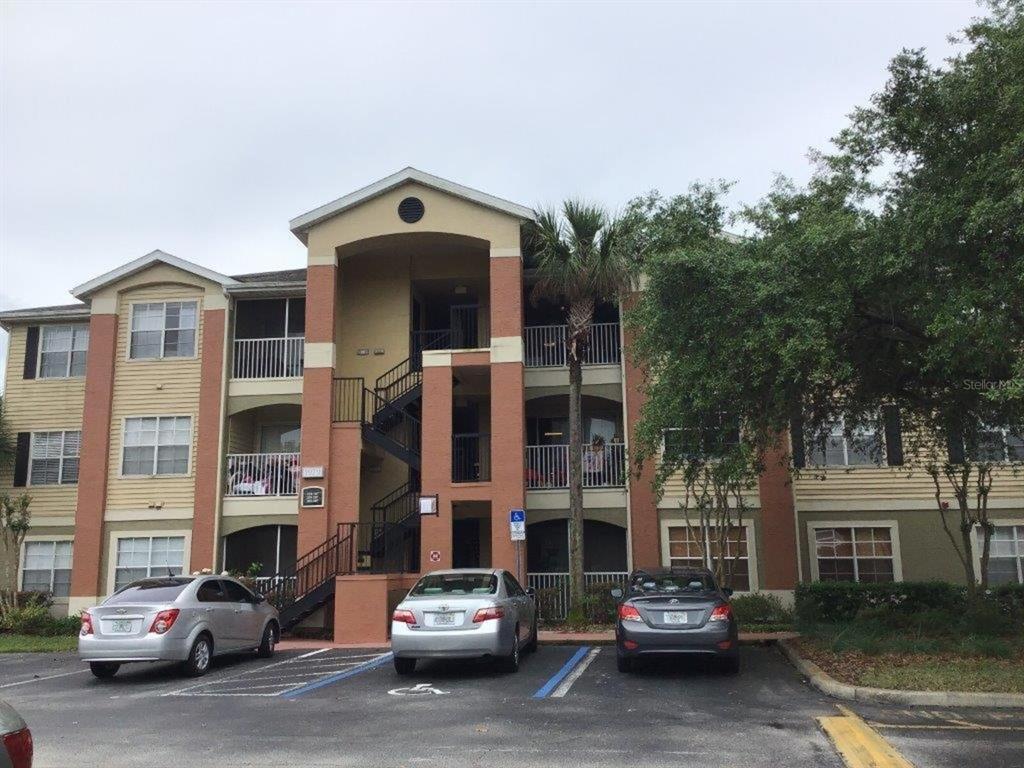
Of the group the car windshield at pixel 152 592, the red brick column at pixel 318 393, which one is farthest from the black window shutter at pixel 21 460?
the car windshield at pixel 152 592

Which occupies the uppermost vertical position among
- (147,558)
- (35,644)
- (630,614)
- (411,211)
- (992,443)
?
(411,211)

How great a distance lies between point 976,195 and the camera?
34.1 feet

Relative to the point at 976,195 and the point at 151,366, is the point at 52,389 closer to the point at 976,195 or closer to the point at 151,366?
the point at 151,366

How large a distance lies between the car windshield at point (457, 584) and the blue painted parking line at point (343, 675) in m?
1.54

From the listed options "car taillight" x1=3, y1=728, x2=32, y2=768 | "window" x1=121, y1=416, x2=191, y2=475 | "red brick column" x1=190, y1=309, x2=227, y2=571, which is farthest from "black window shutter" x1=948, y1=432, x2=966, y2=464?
"window" x1=121, y1=416, x2=191, y2=475

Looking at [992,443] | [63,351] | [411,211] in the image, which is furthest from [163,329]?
[992,443]

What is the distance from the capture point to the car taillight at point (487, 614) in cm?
1207

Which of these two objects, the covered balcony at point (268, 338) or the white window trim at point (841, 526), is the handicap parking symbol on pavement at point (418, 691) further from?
the covered balcony at point (268, 338)

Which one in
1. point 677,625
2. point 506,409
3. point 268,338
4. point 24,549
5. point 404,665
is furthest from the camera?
point 268,338

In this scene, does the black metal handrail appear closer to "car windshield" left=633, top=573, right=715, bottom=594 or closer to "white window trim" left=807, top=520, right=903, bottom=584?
"car windshield" left=633, top=573, right=715, bottom=594

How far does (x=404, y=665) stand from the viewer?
41.5 feet

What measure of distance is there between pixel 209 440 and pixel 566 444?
909cm

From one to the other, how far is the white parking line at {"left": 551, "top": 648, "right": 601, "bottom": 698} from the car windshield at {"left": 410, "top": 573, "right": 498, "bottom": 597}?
1.57 m

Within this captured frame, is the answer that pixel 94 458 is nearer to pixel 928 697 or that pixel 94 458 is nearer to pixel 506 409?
pixel 506 409
